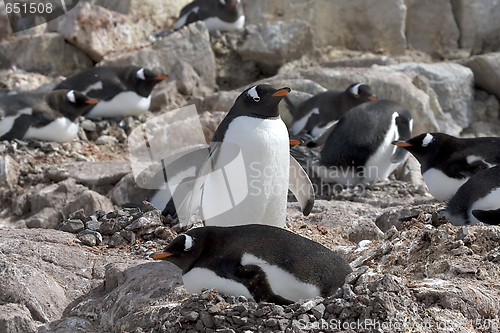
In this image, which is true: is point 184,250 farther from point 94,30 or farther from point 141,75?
point 94,30

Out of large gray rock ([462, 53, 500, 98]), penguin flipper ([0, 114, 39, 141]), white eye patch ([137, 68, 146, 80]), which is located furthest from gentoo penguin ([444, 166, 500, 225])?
large gray rock ([462, 53, 500, 98])

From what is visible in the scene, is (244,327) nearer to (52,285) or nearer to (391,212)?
(52,285)

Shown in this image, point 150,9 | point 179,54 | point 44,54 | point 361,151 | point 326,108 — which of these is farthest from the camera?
point 150,9

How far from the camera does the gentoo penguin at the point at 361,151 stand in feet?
24.0

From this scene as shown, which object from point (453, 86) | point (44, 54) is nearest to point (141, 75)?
point (44, 54)

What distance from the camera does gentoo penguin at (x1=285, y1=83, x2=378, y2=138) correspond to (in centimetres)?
903

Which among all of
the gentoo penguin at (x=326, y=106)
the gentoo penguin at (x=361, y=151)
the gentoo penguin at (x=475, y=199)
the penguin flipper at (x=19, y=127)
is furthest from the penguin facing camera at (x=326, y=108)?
the gentoo penguin at (x=475, y=199)

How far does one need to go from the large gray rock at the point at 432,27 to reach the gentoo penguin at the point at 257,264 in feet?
37.5

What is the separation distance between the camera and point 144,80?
967 centimetres

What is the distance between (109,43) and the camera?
12156 mm

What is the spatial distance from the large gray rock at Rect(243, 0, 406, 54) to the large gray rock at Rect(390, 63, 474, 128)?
1.69m

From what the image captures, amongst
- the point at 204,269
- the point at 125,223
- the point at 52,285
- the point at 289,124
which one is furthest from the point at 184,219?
the point at 289,124

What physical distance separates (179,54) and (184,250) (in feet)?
28.0

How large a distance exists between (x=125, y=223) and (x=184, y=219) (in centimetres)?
42
